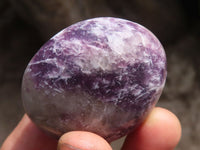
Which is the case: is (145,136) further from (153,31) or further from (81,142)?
(153,31)

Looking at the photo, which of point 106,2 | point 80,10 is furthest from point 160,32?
point 80,10

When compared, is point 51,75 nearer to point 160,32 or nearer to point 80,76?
point 80,76

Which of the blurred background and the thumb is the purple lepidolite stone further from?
the blurred background

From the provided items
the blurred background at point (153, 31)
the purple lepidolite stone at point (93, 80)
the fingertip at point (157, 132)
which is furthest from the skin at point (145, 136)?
the blurred background at point (153, 31)

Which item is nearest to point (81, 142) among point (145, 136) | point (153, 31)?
point (145, 136)

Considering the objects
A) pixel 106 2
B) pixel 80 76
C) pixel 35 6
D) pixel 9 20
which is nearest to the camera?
pixel 80 76

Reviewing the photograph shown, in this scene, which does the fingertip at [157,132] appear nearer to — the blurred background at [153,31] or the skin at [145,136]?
the skin at [145,136]
